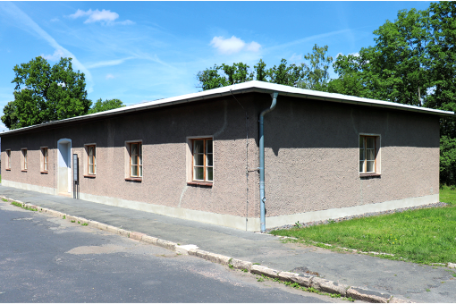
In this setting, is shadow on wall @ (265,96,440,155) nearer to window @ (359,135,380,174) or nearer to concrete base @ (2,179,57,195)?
window @ (359,135,380,174)

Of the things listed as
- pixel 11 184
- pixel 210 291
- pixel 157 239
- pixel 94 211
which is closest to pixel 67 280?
pixel 210 291

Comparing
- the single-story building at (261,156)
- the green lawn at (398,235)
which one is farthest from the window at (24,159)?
the green lawn at (398,235)

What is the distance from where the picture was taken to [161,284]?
5.32m

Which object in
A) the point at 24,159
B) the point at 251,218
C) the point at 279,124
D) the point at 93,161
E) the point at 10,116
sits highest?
the point at 10,116

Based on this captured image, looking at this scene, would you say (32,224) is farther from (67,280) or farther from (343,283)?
(343,283)

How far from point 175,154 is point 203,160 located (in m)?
1.08

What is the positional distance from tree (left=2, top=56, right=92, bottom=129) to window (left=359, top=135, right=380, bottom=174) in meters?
40.2

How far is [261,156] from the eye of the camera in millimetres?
8820

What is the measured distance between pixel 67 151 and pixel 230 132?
11.7 meters

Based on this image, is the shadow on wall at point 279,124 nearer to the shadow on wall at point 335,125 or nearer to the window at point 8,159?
the shadow on wall at point 335,125

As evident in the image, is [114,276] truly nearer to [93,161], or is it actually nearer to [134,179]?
[134,179]

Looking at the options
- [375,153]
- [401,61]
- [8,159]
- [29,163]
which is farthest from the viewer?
[401,61]

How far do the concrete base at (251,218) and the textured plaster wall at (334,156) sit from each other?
151 millimetres

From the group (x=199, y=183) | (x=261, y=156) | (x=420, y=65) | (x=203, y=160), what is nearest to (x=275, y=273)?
(x=261, y=156)
